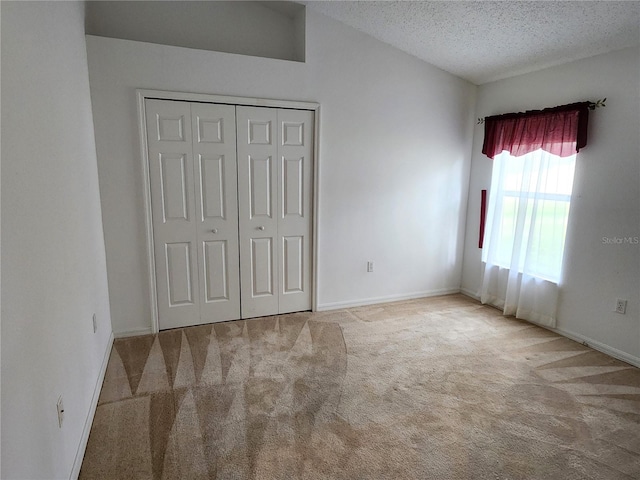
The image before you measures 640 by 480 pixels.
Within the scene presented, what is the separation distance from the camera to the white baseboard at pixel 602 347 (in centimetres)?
286

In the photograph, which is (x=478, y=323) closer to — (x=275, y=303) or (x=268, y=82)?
(x=275, y=303)

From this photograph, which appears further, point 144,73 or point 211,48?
point 211,48

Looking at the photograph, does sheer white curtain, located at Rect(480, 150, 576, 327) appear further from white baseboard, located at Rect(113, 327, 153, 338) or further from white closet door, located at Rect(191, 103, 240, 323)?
white baseboard, located at Rect(113, 327, 153, 338)

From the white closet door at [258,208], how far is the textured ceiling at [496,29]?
3.82 feet

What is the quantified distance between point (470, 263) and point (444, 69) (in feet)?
7.02

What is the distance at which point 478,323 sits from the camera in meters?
3.61

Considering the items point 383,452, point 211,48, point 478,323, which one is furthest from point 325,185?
point 383,452

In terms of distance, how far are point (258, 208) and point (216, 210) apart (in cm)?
37

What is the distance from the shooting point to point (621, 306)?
9.59 feet

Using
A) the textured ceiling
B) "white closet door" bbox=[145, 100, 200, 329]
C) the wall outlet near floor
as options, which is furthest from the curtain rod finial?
"white closet door" bbox=[145, 100, 200, 329]

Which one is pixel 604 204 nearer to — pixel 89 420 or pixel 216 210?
pixel 216 210

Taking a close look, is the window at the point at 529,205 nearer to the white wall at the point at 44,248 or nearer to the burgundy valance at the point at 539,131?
the burgundy valance at the point at 539,131
